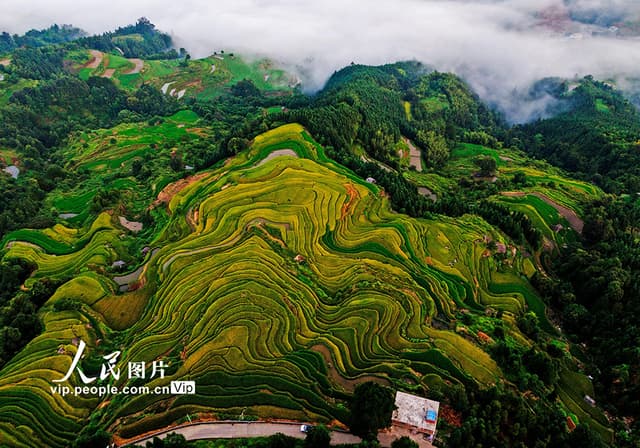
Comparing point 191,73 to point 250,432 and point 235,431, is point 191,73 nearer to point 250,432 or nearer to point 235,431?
point 235,431

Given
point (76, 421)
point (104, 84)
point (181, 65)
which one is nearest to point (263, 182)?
point (76, 421)

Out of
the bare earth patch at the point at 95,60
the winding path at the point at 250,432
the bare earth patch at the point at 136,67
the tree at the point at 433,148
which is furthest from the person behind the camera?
the bare earth patch at the point at 136,67

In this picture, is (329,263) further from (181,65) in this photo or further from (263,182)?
(181,65)

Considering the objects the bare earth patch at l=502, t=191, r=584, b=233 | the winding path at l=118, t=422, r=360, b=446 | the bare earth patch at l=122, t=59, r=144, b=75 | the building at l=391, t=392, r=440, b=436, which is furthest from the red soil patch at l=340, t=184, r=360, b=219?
the bare earth patch at l=122, t=59, r=144, b=75

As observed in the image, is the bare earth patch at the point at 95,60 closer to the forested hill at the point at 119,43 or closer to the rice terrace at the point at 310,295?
the forested hill at the point at 119,43

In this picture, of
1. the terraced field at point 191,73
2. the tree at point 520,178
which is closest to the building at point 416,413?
the tree at point 520,178

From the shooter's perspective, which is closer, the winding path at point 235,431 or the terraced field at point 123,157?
the winding path at point 235,431
